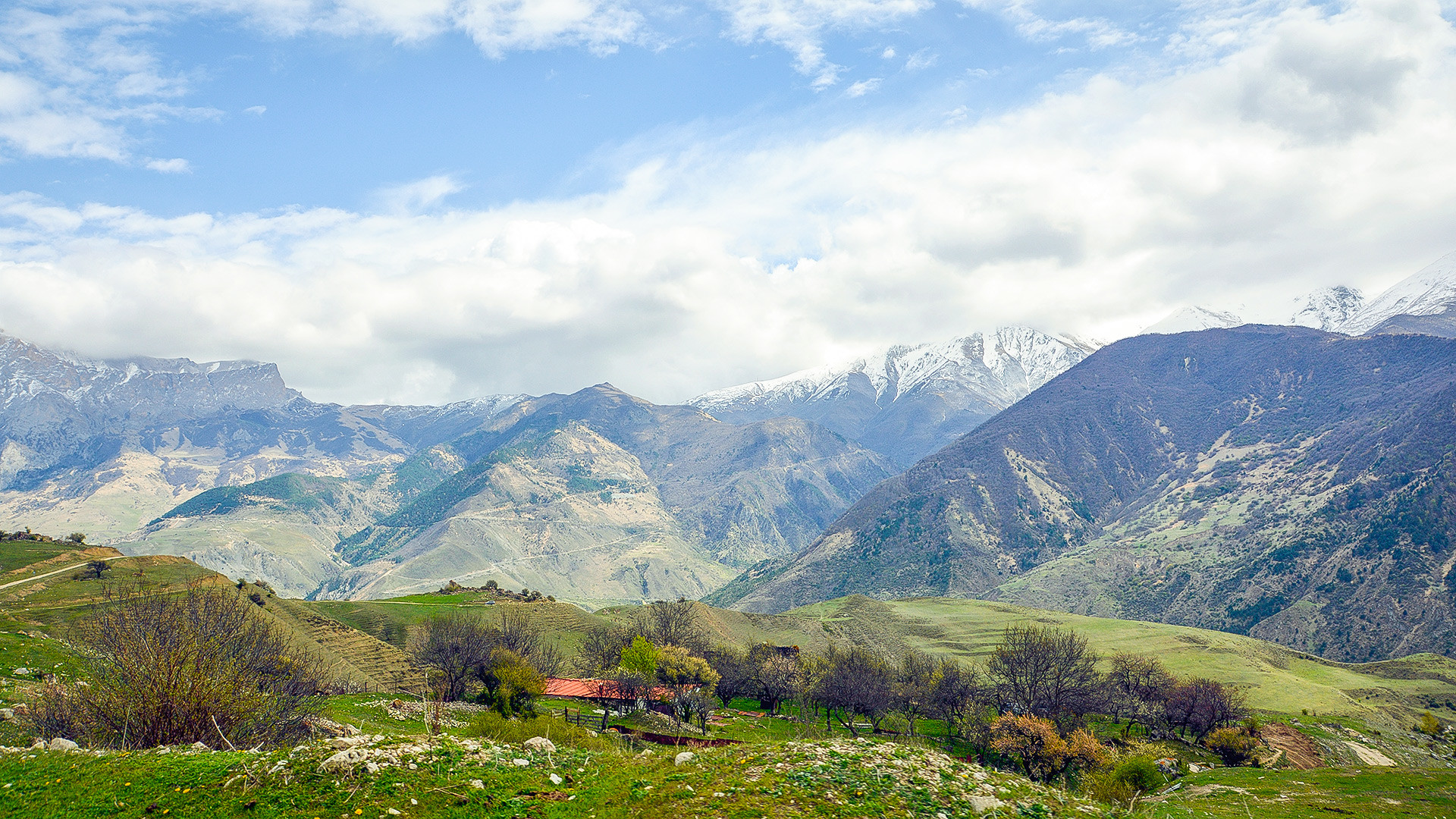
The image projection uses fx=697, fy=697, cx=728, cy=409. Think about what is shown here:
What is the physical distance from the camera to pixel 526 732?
124ft

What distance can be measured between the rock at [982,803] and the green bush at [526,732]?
18556mm

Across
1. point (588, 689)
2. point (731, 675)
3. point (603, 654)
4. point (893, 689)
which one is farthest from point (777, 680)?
point (588, 689)

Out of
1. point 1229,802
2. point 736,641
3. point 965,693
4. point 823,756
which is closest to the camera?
point 823,756

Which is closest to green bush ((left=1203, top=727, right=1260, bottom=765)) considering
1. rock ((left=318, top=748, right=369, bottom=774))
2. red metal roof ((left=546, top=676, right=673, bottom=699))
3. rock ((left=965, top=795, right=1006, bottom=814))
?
red metal roof ((left=546, top=676, right=673, bottom=699))

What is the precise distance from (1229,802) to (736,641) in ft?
419

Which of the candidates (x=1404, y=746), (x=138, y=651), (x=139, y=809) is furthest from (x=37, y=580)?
(x=1404, y=746)

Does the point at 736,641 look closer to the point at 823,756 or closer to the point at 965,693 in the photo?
the point at 965,693

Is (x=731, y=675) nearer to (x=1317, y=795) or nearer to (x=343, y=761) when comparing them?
(x=1317, y=795)

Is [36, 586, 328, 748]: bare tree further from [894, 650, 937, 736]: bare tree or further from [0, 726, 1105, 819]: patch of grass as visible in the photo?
[894, 650, 937, 736]: bare tree

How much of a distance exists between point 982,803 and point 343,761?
2001 cm

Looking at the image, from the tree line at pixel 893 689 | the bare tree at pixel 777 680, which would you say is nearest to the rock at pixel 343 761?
the tree line at pixel 893 689

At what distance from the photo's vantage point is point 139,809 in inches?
697

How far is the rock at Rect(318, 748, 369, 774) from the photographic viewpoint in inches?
768

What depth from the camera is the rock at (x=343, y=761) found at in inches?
768
